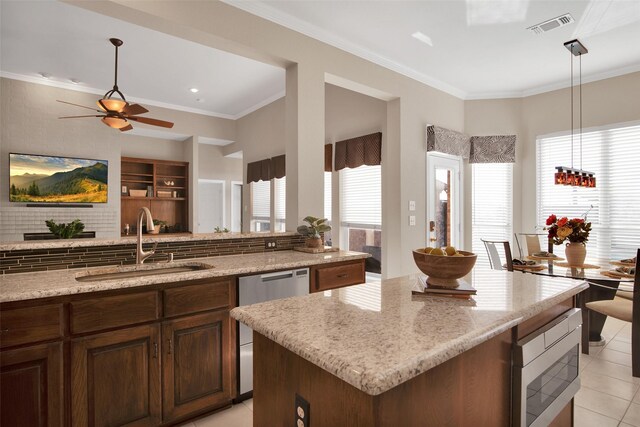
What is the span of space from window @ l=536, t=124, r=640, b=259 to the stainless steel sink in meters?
4.78

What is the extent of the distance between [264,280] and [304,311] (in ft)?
3.94

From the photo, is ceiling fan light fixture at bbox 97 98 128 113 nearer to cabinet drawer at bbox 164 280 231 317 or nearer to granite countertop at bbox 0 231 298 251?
granite countertop at bbox 0 231 298 251

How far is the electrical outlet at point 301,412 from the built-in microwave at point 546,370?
78 centimetres

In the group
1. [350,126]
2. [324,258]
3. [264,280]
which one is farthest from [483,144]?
[264,280]

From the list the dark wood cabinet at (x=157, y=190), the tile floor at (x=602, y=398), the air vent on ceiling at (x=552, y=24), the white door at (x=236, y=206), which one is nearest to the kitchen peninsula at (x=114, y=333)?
the tile floor at (x=602, y=398)

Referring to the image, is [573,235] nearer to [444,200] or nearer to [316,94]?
[444,200]

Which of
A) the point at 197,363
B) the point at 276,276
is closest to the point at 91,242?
the point at 197,363

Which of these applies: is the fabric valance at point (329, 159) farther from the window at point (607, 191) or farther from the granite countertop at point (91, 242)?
the window at point (607, 191)

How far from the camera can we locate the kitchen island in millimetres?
812

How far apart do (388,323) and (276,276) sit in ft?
4.72

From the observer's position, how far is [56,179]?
16.4 feet

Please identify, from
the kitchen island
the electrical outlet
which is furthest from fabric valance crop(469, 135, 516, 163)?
the electrical outlet

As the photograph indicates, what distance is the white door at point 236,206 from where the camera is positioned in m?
8.05

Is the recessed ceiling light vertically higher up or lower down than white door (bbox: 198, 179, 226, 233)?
higher up
